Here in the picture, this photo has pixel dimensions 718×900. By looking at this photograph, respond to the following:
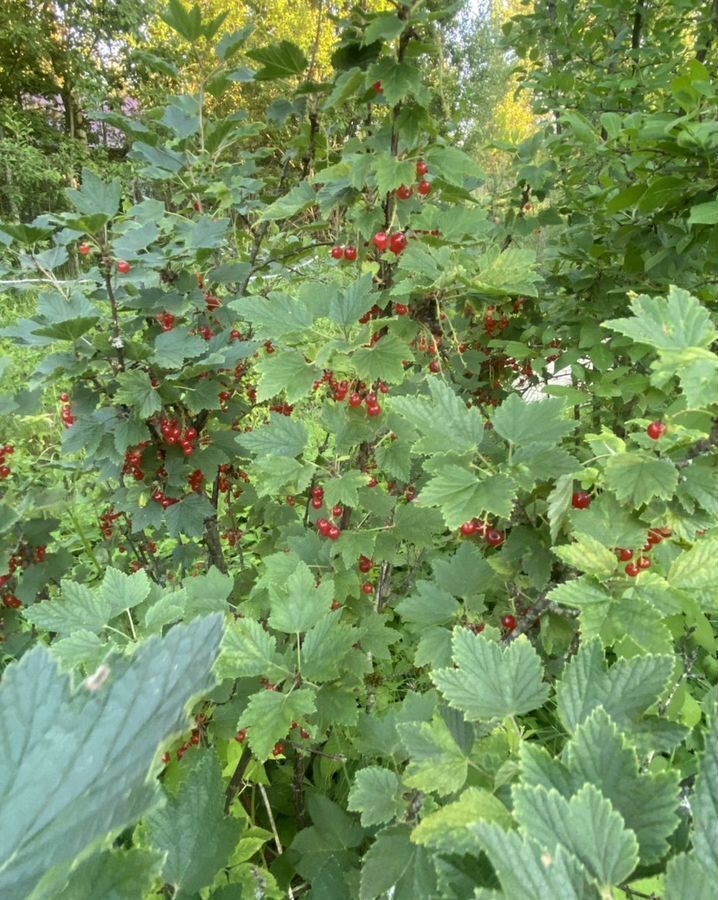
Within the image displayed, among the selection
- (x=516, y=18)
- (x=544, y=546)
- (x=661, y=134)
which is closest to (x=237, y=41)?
(x=661, y=134)

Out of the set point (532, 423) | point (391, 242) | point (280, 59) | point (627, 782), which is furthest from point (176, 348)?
point (627, 782)

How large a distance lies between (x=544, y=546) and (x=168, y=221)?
1466mm

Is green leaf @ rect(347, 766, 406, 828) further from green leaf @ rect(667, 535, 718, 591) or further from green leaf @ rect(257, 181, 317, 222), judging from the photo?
green leaf @ rect(257, 181, 317, 222)

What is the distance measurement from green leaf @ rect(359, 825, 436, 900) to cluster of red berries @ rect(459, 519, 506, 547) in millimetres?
427

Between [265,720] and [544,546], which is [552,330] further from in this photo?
[265,720]

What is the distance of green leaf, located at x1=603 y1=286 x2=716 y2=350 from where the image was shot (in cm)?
67

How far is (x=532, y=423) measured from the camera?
2.66ft

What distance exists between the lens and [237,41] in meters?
1.50

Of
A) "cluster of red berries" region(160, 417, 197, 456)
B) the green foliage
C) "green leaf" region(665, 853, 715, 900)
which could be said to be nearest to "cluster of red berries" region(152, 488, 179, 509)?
the green foliage

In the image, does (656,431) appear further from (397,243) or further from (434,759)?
(397,243)

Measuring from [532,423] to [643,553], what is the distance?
239 mm

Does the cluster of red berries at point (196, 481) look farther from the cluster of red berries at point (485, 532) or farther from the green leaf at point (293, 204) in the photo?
the cluster of red berries at point (485, 532)

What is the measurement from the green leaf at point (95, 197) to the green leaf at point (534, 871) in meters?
1.35

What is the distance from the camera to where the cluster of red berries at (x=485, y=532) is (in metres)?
0.94
